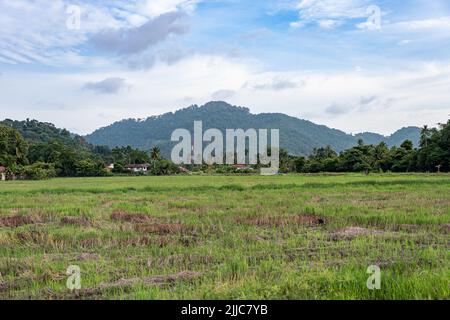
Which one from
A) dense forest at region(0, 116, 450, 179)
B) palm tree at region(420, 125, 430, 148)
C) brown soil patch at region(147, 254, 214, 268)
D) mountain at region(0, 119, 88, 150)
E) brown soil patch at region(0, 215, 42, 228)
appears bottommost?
brown soil patch at region(0, 215, 42, 228)

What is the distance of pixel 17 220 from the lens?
10812 mm

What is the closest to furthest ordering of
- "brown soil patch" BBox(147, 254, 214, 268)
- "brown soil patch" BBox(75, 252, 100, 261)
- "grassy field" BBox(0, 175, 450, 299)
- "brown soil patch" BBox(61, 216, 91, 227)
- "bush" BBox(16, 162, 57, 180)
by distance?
"grassy field" BBox(0, 175, 450, 299) → "brown soil patch" BBox(147, 254, 214, 268) → "brown soil patch" BBox(75, 252, 100, 261) → "brown soil patch" BBox(61, 216, 91, 227) → "bush" BBox(16, 162, 57, 180)

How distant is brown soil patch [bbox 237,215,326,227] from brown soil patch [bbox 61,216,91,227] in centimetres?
390

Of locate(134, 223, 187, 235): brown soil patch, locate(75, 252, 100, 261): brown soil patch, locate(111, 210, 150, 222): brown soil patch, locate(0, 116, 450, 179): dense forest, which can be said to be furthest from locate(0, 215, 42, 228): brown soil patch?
locate(0, 116, 450, 179): dense forest

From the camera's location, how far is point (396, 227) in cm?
902

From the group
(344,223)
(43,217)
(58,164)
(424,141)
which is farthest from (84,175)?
(344,223)

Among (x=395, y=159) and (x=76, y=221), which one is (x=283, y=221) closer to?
(x=76, y=221)

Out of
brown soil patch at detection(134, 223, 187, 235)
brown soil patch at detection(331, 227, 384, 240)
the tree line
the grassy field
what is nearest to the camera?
the grassy field

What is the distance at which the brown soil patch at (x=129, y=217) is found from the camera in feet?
35.9

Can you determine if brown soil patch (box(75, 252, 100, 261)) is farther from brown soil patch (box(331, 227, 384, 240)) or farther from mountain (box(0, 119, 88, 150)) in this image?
mountain (box(0, 119, 88, 150))

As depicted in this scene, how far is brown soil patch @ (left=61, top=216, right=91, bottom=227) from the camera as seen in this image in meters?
10.1

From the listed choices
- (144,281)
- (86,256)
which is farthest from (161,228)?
(144,281)
